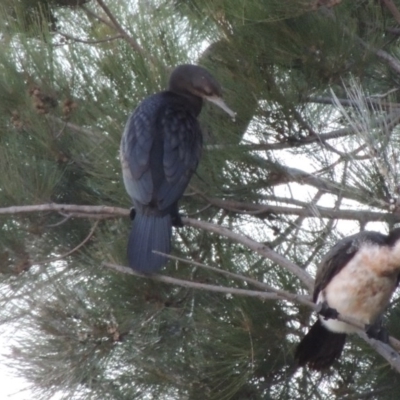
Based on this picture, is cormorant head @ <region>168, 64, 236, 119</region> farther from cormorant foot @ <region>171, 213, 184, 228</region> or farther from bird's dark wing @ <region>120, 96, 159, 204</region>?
cormorant foot @ <region>171, 213, 184, 228</region>

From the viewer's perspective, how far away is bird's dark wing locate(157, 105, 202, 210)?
9.49ft

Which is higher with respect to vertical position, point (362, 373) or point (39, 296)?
point (39, 296)

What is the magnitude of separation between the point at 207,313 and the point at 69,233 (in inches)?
23.4

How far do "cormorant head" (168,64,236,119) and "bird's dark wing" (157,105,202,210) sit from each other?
73 millimetres

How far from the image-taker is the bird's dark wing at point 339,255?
8.26 feet

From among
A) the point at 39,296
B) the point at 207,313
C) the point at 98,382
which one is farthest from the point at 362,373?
the point at 39,296

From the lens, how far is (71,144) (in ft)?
10.3

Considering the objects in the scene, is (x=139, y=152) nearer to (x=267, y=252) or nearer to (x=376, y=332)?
(x=267, y=252)

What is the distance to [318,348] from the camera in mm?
2697

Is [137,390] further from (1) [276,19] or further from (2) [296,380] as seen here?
(1) [276,19]

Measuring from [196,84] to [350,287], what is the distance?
79cm

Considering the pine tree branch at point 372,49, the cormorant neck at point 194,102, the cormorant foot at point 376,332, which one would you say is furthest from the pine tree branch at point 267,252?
the cormorant neck at point 194,102

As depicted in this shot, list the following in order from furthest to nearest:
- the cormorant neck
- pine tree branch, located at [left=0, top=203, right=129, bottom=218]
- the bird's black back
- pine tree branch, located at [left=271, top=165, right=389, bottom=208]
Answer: the cormorant neck, the bird's black back, pine tree branch, located at [left=0, top=203, right=129, bottom=218], pine tree branch, located at [left=271, top=165, right=389, bottom=208]

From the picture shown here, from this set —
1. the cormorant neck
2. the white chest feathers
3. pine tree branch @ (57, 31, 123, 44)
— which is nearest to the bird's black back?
the cormorant neck
